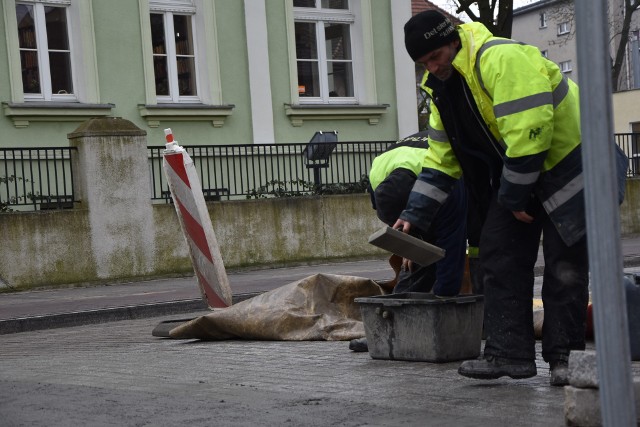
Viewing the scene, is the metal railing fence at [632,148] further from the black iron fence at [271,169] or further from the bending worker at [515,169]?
the bending worker at [515,169]

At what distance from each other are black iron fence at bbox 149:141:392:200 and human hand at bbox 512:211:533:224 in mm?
12213

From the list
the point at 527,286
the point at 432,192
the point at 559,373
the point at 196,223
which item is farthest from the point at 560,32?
the point at 559,373

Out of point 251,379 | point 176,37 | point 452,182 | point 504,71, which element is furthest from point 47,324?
point 176,37

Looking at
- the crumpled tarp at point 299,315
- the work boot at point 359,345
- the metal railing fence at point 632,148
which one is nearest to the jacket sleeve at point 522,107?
the work boot at point 359,345

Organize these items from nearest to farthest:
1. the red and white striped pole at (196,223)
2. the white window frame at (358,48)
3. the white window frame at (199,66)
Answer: the red and white striped pole at (196,223)
the white window frame at (199,66)
the white window frame at (358,48)

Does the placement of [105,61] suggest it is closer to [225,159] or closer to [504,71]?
[225,159]

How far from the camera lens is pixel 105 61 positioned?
19.9 m

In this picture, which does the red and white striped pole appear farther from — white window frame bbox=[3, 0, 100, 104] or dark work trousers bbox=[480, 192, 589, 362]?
white window frame bbox=[3, 0, 100, 104]

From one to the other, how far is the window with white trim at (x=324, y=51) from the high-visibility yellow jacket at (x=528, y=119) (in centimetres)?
1669

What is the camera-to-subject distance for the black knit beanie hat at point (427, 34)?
582 centimetres

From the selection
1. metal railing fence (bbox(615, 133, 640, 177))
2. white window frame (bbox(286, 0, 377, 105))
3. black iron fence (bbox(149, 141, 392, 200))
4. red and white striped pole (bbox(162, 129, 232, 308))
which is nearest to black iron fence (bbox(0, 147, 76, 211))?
black iron fence (bbox(149, 141, 392, 200))

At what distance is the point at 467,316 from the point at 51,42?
45.7 ft

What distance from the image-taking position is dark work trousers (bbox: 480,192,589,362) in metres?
5.95

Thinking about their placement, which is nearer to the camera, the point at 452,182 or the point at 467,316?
the point at 452,182
